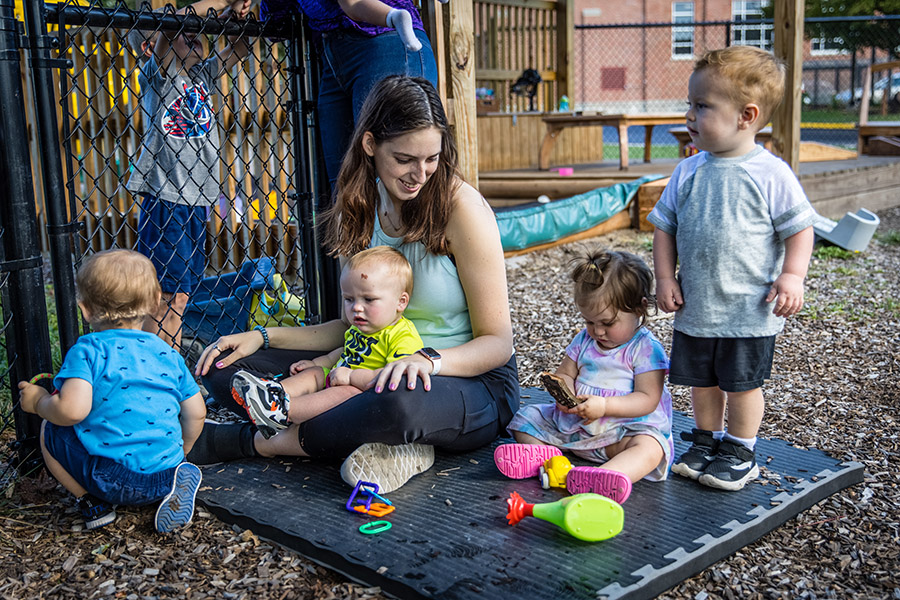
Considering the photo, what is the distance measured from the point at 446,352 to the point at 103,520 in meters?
1.03

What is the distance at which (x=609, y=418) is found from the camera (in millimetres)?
2438

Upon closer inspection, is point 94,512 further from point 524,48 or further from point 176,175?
point 524,48

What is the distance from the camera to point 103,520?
7.36ft

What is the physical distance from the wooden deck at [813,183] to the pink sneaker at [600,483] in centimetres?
530

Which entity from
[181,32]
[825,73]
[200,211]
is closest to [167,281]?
[200,211]

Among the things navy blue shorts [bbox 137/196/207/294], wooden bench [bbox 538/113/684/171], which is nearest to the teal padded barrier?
wooden bench [bbox 538/113/684/171]

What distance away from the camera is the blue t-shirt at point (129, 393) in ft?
6.85

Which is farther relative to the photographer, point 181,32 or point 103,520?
point 181,32

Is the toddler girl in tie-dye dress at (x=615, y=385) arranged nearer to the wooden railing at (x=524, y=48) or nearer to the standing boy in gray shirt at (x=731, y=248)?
the standing boy in gray shirt at (x=731, y=248)

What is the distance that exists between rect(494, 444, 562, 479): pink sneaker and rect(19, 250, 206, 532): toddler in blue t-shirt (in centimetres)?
86

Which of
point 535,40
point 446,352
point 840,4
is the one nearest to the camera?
point 446,352

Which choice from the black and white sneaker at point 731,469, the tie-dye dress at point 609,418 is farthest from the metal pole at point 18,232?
the black and white sneaker at point 731,469

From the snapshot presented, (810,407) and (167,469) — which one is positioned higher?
(167,469)

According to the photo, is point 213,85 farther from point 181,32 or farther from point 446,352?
point 446,352
